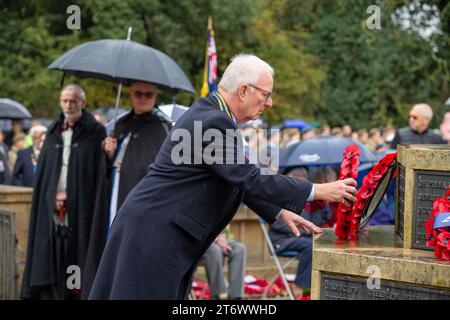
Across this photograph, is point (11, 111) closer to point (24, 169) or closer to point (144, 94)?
point (24, 169)

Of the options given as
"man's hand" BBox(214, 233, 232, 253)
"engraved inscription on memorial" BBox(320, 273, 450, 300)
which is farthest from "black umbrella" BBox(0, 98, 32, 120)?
"engraved inscription on memorial" BBox(320, 273, 450, 300)

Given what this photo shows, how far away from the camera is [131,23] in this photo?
29.8 metres

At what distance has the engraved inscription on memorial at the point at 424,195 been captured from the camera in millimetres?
5617

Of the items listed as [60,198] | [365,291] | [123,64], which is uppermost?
[123,64]

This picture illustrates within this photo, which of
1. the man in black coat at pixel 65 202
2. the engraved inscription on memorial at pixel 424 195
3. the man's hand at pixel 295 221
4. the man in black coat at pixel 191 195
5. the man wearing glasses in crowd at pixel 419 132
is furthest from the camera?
the man wearing glasses in crowd at pixel 419 132

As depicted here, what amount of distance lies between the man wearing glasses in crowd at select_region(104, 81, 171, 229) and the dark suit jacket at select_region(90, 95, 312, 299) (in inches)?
123

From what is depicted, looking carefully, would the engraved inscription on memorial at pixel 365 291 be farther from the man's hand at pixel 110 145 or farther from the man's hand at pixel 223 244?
the man's hand at pixel 223 244

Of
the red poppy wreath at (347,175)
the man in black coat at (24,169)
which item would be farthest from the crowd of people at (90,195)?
the man in black coat at (24,169)

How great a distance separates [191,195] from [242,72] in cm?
72

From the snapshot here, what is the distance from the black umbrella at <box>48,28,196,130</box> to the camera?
8859 mm

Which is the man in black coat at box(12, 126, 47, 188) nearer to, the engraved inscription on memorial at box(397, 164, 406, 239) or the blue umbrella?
the blue umbrella

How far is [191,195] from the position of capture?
553 centimetres

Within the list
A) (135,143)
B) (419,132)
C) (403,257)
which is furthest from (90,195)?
(419,132)
